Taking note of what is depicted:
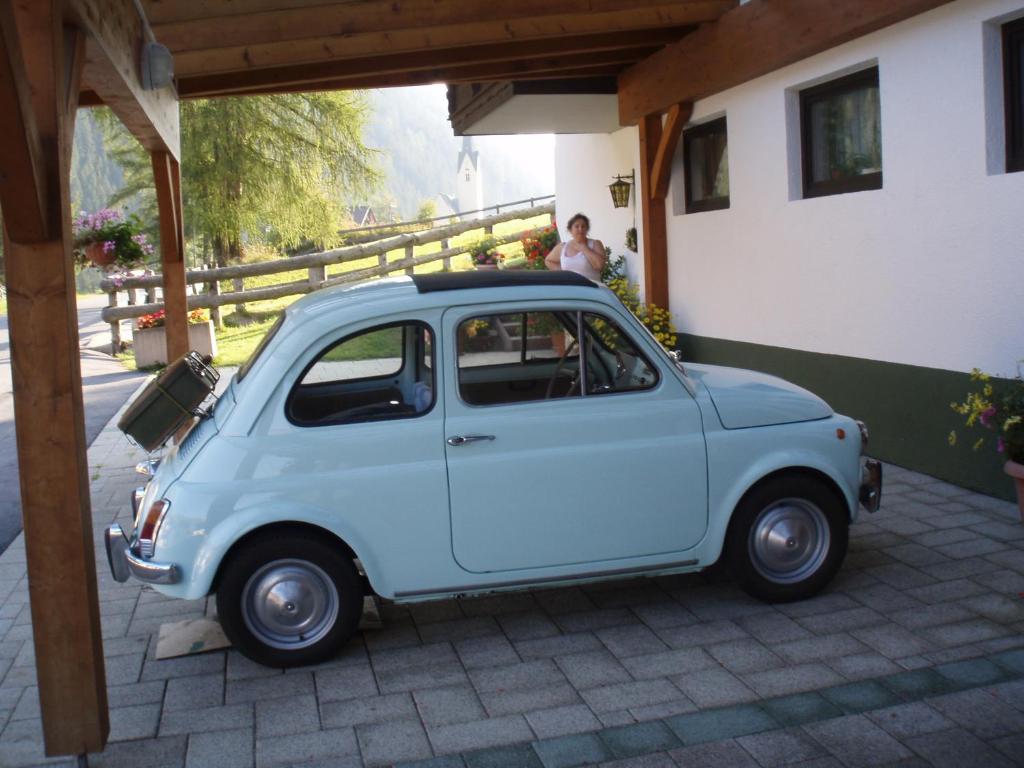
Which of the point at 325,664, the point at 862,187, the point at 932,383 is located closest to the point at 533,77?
the point at 862,187

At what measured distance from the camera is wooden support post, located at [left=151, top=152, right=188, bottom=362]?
9.25 meters

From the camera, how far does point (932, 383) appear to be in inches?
284

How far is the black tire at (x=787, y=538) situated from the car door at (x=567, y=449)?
261 millimetres

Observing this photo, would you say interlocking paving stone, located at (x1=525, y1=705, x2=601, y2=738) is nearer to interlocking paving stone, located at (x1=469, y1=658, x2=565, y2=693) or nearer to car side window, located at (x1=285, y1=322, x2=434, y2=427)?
interlocking paving stone, located at (x1=469, y1=658, x2=565, y2=693)

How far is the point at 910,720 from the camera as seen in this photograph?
394 centimetres

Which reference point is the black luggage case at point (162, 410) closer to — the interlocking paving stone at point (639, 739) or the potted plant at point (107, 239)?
the interlocking paving stone at point (639, 739)

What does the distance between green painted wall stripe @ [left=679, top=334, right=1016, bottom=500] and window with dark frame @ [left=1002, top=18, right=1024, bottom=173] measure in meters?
1.42

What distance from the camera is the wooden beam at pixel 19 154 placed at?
3.22 meters

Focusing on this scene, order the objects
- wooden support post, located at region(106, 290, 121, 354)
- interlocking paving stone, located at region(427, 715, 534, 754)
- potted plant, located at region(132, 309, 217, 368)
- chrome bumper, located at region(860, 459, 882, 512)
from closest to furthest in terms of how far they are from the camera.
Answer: interlocking paving stone, located at region(427, 715, 534, 754) < chrome bumper, located at region(860, 459, 882, 512) < potted plant, located at region(132, 309, 217, 368) < wooden support post, located at region(106, 290, 121, 354)

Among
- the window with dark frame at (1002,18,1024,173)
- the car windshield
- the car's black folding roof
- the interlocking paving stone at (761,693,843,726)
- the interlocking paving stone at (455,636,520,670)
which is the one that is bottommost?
the interlocking paving stone at (761,693,843,726)

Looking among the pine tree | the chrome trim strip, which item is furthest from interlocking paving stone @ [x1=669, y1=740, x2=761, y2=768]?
the pine tree

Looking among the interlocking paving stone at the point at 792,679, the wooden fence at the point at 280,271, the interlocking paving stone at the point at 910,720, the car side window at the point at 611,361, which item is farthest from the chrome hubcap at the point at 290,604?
the wooden fence at the point at 280,271

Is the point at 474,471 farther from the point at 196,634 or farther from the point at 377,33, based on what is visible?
the point at 377,33

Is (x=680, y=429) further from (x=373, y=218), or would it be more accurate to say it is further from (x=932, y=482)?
(x=373, y=218)
